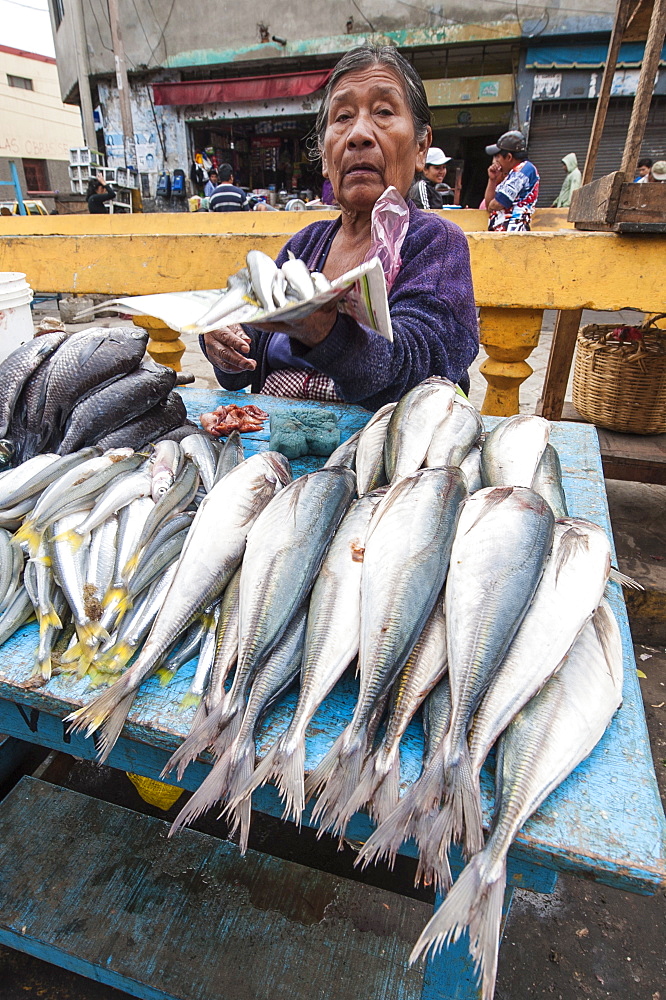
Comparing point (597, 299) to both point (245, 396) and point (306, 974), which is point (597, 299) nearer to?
point (245, 396)

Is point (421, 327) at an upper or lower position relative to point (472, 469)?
upper

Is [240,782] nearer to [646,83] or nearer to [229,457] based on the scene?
[229,457]

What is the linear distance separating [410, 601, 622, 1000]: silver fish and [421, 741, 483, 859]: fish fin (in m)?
0.03

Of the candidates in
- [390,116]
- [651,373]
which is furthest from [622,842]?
[651,373]

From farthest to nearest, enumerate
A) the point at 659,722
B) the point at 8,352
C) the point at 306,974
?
the point at 659,722 → the point at 8,352 → the point at 306,974

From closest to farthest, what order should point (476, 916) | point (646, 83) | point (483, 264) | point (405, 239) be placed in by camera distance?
point (476, 916) < point (405, 239) < point (646, 83) < point (483, 264)

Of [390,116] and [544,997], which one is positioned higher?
[390,116]

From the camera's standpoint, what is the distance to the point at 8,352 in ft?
7.93

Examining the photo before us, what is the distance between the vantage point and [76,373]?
6.75ft

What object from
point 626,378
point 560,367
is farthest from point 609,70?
point 626,378

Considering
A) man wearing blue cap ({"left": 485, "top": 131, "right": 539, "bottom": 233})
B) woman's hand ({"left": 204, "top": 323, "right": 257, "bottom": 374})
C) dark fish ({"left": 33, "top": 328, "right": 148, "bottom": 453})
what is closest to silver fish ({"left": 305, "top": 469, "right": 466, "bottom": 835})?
woman's hand ({"left": 204, "top": 323, "right": 257, "bottom": 374})

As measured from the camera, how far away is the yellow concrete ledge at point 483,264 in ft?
9.82

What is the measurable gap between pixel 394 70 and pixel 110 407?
5.59 ft

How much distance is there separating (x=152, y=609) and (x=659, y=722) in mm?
2605
